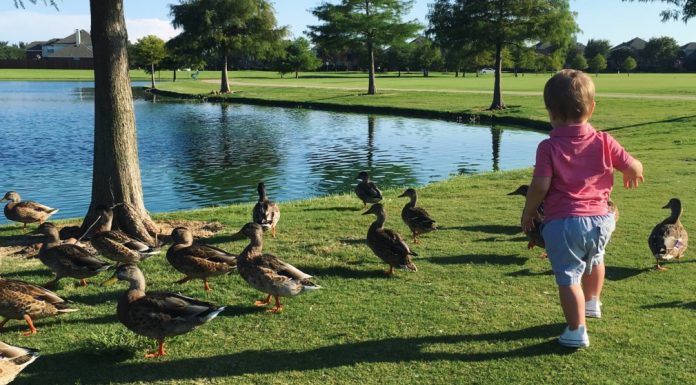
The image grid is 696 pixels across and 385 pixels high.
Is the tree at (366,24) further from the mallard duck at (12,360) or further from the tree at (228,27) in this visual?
the mallard duck at (12,360)

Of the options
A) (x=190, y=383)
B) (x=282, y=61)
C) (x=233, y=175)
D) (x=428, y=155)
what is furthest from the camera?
(x=282, y=61)

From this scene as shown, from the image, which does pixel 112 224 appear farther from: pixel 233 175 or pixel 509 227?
pixel 233 175

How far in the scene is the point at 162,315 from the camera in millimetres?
5457

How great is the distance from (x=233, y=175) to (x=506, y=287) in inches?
589

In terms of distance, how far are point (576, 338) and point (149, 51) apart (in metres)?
91.3

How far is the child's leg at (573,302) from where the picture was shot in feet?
17.0

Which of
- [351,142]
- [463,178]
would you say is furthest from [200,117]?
[463,178]

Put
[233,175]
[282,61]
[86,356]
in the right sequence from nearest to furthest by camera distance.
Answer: [86,356], [233,175], [282,61]

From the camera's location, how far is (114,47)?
31.4 feet

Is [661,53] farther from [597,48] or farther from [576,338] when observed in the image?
[576,338]

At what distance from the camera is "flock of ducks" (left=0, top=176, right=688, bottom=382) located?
18.0 ft

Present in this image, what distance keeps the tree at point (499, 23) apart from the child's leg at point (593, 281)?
35497mm

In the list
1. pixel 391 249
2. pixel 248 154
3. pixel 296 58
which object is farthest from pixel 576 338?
pixel 296 58

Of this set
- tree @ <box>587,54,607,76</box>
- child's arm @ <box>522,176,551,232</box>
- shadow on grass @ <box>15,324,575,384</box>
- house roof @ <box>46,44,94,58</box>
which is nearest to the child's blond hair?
child's arm @ <box>522,176,551,232</box>
